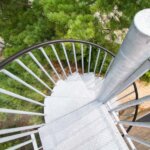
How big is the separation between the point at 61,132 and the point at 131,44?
1.65 m

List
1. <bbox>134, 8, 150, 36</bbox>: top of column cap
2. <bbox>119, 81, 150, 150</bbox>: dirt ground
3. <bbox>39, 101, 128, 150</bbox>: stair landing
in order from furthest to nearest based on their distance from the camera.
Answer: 1. <bbox>119, 81, 150, 150</bbox>: dirt ground
2. <bbox>39, 101, 128, 150</bbox>: stair landing
3. <bbox>134, 8, 150, 36</bbox>: top of column cap

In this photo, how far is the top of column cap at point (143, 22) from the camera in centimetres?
103

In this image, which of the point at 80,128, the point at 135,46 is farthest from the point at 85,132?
the point at 135,46

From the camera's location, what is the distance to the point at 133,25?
1.06 metres

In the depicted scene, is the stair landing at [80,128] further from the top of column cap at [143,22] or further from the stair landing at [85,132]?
the top of column cap at [143,22]

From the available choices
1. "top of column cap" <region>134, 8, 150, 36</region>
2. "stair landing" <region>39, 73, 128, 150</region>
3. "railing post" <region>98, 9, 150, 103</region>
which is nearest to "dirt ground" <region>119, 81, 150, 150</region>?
"stair landing" <region>39, 73, 128, 150</region>

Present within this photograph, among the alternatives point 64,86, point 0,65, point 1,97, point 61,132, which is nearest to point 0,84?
point 1,97

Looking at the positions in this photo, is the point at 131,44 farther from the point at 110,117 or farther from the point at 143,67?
the point at 110,117

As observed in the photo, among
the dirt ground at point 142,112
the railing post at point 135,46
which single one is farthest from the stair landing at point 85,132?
the dirt ground at point 142,112

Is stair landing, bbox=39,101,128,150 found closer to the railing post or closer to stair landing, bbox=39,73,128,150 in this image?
stair landing, bbox=39,73,128,150

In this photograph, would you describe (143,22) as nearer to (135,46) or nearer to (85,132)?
(135,46)

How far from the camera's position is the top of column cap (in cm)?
103

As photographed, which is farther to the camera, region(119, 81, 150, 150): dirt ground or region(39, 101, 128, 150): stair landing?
region(119, 81, 150, 150): dirt ground

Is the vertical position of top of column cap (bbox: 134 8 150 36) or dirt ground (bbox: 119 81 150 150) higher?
dirt ground (bbox: 119 81 150 150)
